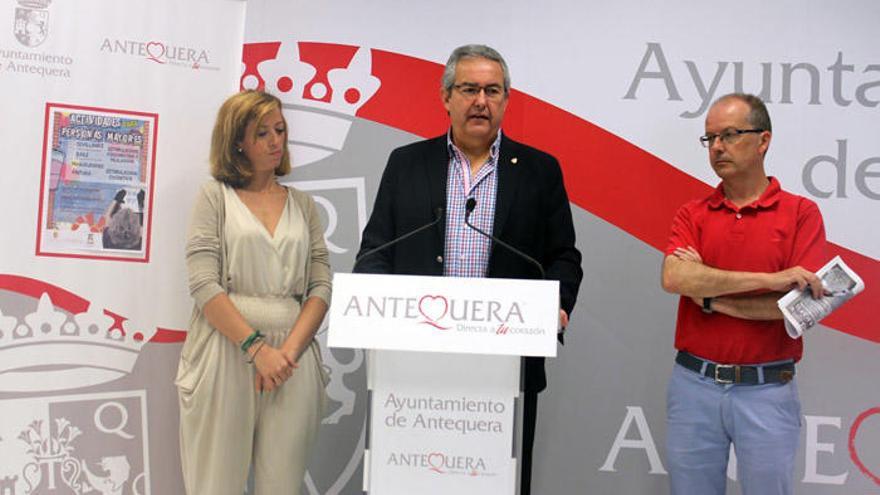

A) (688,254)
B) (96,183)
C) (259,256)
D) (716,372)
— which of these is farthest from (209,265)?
(716,372)

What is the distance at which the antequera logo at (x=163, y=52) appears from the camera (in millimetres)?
3508

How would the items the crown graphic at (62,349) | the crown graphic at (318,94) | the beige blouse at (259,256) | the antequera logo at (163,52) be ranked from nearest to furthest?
the beige blouse at (259,256) < the crown graphic at (62,349) < the antequera logo at (163,52) < the crown graphic at (318,94)

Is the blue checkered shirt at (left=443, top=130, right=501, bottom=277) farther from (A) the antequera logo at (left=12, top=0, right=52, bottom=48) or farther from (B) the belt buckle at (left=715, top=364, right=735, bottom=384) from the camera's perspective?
(A) the antequera logo at (left=12, top=0, right=52, bottom=48)

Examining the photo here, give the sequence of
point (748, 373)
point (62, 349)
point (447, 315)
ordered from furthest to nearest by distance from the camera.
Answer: point (62, 349)
point (748, 373)
point (447, 315)

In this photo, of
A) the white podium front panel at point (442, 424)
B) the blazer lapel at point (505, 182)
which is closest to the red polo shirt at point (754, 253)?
the blazer lapel at point (505, 182)

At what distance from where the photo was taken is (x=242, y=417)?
3.07 metres

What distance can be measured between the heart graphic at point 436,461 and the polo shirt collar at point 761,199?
4.60ft

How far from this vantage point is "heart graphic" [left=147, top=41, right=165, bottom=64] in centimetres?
353

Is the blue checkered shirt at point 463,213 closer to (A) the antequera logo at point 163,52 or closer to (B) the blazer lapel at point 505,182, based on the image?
(B) the blazer lapel at point 505,182

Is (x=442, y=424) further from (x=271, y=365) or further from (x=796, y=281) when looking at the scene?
(x=796, y=281)

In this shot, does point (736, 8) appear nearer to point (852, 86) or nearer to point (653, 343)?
point (852, 86)

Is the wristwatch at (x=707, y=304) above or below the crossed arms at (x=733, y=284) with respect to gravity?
below

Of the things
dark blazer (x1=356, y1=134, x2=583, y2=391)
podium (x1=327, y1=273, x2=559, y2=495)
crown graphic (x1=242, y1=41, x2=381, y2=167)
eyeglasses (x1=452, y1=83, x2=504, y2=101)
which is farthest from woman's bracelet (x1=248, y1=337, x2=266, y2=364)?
eyeglasses (x1=452, y1=83, x2=504, y2=101)

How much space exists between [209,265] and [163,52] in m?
1.03
